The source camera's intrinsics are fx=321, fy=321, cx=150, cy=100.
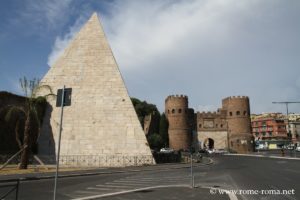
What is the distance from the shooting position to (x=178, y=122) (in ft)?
240

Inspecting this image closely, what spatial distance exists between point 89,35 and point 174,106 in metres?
48.3

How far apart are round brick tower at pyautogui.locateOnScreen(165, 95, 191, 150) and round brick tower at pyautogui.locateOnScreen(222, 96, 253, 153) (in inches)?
384

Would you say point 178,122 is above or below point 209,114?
below

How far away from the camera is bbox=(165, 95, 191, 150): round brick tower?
72.3 meters

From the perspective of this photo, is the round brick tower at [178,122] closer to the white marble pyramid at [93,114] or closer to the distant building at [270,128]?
the white marble pyramid at [93,114]

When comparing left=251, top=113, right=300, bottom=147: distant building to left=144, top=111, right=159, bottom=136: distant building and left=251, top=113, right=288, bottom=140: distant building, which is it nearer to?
left=251, top=113, right=288, bottom=140: distant building

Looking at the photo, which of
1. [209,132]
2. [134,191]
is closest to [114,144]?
[134,191]

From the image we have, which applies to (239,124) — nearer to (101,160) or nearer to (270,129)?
(270,129)

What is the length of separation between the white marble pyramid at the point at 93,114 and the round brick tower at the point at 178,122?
48075 millimetres

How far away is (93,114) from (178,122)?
4984 centimetres

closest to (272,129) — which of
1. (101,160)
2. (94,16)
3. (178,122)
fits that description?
(178,122)

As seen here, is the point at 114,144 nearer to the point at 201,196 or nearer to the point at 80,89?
the point at 80,89

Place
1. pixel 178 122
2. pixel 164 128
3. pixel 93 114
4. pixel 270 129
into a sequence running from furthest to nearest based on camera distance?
pixel 270 129
pixel 178 122
pixel 164 128
pixel 93 114

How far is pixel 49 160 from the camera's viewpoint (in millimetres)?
24078
